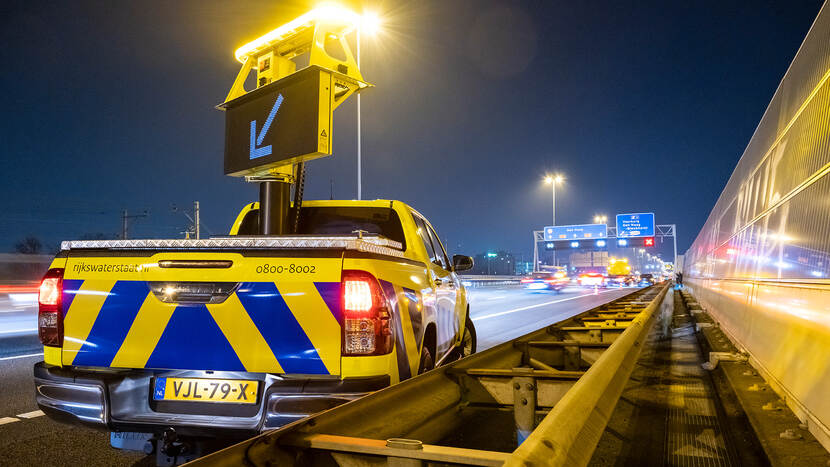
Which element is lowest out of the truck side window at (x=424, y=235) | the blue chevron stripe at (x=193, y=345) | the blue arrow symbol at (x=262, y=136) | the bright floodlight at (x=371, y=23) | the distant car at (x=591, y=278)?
the distant car at (x=591, y=278)

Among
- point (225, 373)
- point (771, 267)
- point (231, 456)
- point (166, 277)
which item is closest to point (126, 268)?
point (166, 277)

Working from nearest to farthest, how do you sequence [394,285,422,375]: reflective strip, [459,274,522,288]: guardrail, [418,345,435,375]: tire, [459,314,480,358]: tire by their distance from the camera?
[394,285,422,375]: reflective strip → [418,345,435,375]: tire → [459,314,480,358]: tire → [459,274,522,288]: guardrail

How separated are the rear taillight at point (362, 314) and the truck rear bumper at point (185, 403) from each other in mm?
174

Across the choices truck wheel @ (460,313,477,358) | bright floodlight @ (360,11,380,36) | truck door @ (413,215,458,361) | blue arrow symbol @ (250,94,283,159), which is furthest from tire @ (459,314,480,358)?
bright floodlight @ (360,11,380,36)

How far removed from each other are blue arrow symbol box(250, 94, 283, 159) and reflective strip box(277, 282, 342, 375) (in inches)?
114

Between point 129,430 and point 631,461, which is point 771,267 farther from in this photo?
point 129,430

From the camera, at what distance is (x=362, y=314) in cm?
325

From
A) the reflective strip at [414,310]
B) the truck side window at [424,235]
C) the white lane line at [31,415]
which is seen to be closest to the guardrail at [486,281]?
the truck side window at [424,235]

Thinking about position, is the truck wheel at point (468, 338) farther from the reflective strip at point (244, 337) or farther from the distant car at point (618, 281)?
the distant car at point (618, 281)

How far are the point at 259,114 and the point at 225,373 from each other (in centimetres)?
340

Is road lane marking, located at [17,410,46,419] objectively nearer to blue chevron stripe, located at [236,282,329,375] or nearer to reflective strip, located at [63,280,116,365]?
reflective strip, located at [63,280,116,365]

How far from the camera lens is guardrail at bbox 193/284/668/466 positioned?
1.99 m

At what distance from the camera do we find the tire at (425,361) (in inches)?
166

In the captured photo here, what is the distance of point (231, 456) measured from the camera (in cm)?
191
